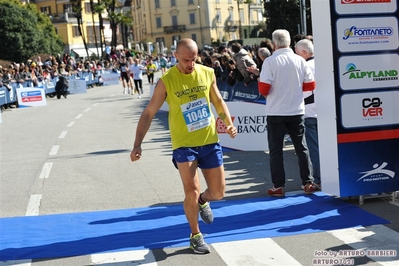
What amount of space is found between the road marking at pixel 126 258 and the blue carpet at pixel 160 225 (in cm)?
17

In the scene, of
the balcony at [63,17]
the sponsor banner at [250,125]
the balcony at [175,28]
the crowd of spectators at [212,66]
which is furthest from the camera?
the balcony at [175,28]

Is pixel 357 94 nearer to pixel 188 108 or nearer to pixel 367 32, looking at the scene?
pixel 367 32

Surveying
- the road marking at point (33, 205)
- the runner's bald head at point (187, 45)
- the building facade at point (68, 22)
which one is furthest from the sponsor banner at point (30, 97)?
the building facade at point (68, 22)

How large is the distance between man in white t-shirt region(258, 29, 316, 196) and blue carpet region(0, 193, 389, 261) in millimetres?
574

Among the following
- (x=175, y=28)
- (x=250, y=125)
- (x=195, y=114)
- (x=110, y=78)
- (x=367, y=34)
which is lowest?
(x=110, y=78)

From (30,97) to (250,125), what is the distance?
21.7 m

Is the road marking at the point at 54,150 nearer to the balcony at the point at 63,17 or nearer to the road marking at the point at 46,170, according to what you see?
the road marking at the point at 46,170

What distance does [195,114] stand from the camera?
6.96 m

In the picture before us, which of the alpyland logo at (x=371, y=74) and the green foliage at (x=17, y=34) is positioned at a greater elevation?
the green foliage at (x=17, y=34)

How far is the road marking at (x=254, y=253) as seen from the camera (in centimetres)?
648

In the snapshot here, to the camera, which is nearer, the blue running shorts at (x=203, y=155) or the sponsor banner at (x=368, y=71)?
the blue running shorts at (x=203, y=155)

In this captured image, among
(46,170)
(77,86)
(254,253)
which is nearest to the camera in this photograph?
(254,253)

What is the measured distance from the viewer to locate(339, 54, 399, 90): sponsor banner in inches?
323

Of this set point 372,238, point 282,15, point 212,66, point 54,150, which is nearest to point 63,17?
point 282,15
